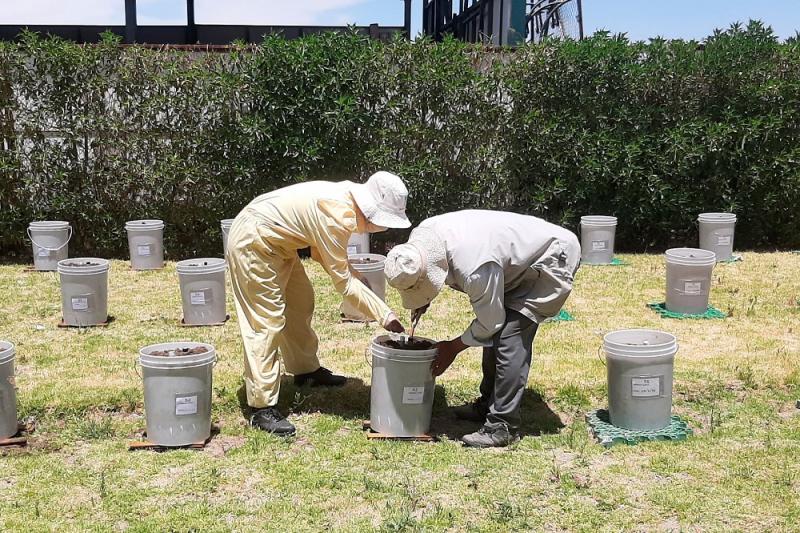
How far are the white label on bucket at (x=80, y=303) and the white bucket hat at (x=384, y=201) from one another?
11.2 ft

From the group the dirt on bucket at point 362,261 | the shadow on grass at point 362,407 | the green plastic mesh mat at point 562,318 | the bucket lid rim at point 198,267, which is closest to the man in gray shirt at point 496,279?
the shadow on grass at point 362,407

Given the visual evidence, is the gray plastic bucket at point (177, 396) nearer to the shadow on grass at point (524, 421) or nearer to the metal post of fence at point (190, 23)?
the shadow on grass at point (524, 421)

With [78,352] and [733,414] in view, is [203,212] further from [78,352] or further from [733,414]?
[733,414]

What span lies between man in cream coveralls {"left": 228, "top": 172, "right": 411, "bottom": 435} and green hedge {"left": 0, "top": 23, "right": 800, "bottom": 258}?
5.08 meters

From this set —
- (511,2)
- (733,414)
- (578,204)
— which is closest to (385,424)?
(733,414)

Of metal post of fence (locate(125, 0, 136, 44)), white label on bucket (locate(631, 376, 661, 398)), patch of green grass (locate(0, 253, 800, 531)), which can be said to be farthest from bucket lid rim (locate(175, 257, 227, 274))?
metal post of fence (locate(125, 0, 136, 44))

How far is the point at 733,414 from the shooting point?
5242 mm

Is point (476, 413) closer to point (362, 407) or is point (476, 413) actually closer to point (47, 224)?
point (362, 407)

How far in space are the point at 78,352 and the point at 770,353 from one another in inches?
200

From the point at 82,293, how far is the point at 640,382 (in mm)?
4538

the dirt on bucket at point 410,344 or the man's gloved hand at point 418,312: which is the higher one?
the man's gloved hand at point 418,312

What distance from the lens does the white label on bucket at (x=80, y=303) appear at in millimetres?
7105

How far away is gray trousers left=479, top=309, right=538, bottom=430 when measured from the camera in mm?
4676

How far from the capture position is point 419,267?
423cm
